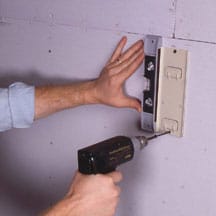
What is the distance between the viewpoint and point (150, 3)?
1.10 m

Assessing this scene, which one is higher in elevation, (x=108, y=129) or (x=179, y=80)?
(x=179, y=80)

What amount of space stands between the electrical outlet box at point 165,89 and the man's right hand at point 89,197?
22cm

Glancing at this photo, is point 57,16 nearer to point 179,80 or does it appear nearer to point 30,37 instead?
point 30,37

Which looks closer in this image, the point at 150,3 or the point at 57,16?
the point at 150,3

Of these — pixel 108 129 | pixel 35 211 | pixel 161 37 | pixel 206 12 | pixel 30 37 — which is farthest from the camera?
pixel 35 211

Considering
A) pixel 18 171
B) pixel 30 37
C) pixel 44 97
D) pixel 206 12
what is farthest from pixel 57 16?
pixel 18 171

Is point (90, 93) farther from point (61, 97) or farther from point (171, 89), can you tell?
point (171, 89)

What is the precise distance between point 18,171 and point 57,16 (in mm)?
618

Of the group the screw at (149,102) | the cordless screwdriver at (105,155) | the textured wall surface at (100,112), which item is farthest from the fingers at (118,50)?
the cordless screwdriver at (105,155)

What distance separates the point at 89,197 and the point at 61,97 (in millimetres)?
386

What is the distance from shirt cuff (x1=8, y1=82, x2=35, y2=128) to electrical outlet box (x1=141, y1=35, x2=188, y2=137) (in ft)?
1.13

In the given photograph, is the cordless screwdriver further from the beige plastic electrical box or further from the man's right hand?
the beige plastic electrical box

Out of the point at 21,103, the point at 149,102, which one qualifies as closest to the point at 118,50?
the point at 149,102

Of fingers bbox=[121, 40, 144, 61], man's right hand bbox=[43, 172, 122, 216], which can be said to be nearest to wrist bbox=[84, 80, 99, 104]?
fingers bbox=[121, 40, 144, 61]
